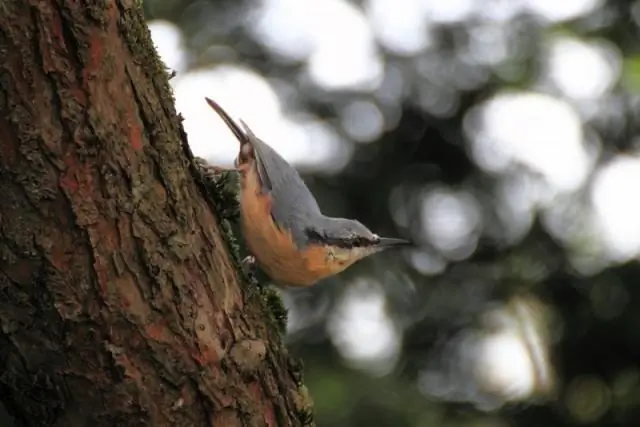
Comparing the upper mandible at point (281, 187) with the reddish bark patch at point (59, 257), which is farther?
the upper mandible at point (281, 187)

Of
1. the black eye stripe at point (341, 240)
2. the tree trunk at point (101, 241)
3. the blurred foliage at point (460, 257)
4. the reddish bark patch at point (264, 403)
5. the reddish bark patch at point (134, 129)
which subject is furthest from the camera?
the blurred foliage at point (460, 257)

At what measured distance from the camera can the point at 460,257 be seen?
4.14m

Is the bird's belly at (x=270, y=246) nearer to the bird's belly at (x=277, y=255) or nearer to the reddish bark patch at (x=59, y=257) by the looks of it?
the bird's belly at (x=277, y=255)

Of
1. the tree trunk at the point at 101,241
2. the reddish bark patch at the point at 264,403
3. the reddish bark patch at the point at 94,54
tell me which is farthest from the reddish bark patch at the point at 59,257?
the reddish bark patch at the point at 264,403

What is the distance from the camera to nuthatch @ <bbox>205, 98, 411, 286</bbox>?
9.41 feet

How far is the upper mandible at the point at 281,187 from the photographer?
287 centimetres

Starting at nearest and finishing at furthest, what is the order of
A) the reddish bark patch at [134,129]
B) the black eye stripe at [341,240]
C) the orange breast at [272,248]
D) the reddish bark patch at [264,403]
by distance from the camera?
the reddish bark patch at [134,129] < the reddish bark patch at [264,403] < the orange breast at [272,248] < the black eye stripe at [341,240]

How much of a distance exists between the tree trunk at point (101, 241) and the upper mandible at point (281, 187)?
82cm

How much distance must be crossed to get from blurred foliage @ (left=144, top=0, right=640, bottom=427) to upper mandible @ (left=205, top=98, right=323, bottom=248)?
0.94 meters

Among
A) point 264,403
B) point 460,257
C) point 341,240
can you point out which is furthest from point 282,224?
point 460,257

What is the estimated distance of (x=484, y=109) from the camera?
414cm

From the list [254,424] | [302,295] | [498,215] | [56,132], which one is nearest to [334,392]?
[302,295]

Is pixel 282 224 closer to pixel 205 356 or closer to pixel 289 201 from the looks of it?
pixel 289 201

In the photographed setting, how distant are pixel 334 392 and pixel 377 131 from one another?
43.0 inches
